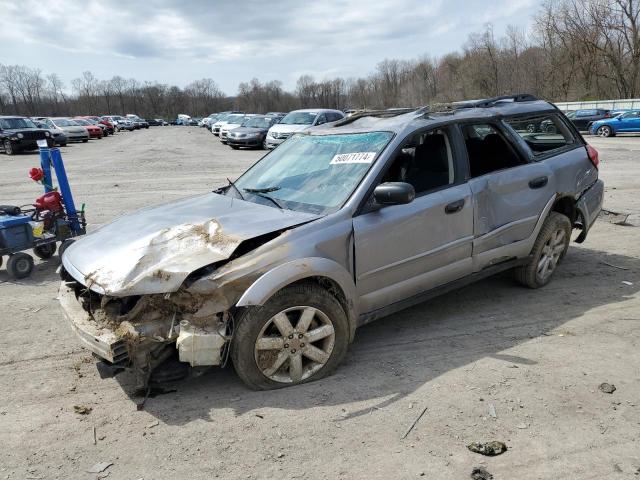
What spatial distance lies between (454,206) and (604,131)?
1112 inches

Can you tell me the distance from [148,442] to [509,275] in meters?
4.02

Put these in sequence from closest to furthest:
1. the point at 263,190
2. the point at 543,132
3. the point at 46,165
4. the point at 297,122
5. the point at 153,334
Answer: the point at 153,334 → the point at 263,190 → the point at 543,132 → the point at 46,165 → the point at 297,122

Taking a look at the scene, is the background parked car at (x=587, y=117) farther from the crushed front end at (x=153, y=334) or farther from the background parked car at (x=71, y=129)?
the crushed front end at (x=153, y=334)

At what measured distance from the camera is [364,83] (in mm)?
115250

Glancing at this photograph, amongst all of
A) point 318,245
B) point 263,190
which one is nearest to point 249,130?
point 263,190

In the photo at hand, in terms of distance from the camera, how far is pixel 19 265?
602cm

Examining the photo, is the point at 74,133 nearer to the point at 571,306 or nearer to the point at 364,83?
the point at 571,306

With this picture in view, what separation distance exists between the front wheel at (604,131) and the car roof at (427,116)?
26.1 m

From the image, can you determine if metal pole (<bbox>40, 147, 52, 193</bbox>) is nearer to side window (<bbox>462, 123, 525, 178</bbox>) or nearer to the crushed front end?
the crushed front end

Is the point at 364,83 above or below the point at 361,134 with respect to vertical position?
above

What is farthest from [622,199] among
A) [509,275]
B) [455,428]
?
[455,428]

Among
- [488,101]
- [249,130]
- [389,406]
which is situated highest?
[249,130]

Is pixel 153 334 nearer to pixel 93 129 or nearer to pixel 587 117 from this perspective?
pixel 587 117

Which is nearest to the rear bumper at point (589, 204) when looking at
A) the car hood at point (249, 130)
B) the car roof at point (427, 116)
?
the car roof at point (427, 116)
